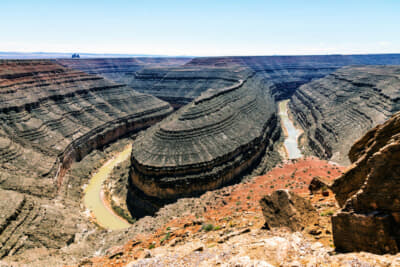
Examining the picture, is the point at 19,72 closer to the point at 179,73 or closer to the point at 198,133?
the point at 198,133

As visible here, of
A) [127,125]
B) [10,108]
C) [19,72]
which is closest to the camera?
[10,108]

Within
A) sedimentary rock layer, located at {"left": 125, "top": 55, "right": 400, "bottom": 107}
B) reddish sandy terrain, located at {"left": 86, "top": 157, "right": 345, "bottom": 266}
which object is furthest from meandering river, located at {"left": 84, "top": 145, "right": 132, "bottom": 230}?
sedimentary rock layer, located at {"left": 125, "top": 55, "right": 400, "bottom": 107}

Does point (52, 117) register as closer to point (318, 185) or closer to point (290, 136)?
point (318, 185)

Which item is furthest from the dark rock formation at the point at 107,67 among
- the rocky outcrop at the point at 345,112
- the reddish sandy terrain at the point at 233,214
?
the reddish sandy terrain at the point at 233,214

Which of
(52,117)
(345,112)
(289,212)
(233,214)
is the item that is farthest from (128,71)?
(289,212)

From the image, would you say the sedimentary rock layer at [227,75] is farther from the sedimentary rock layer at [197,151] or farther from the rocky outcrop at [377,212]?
the rocky outcrop at [377,212]

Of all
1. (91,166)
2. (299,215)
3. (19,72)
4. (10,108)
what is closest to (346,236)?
(299,215)
